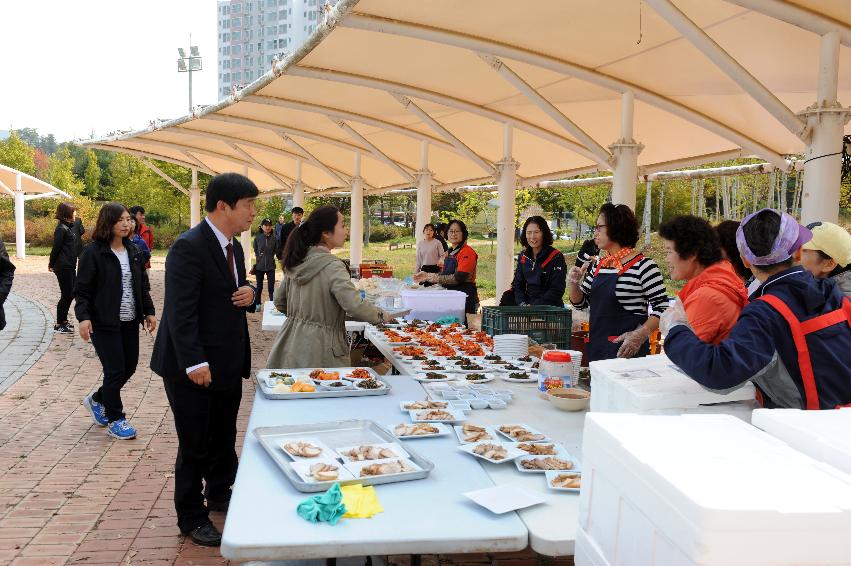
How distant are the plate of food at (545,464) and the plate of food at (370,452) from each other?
39cm

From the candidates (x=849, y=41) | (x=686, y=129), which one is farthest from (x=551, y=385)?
(x=686, y=129)

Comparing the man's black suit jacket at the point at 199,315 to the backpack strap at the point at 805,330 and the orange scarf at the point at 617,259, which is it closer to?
the orange scarf at the point at 617,259

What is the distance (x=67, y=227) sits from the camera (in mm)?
9219

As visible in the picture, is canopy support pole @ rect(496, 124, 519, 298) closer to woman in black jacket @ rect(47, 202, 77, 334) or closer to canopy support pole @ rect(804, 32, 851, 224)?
canopy support pole @ rect(804, 32, 851, 224)

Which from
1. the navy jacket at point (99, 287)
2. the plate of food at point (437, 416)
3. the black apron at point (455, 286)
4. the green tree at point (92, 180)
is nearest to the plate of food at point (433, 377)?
the plate of food at point (437, 416)

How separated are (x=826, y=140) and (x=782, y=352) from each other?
332cm

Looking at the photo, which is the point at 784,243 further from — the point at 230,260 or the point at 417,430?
the point at 230,260

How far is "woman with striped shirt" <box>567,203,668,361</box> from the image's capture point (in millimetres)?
4152

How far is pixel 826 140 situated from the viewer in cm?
480

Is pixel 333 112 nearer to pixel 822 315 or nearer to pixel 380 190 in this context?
pixel 380 190

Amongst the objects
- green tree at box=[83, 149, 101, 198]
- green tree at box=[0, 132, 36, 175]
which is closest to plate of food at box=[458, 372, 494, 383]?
green tree at box=[0, 132, 36, 175]

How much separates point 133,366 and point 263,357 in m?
3.46

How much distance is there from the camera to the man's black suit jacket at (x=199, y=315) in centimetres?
334

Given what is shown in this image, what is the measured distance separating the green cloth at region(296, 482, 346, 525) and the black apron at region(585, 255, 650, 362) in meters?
2.53
